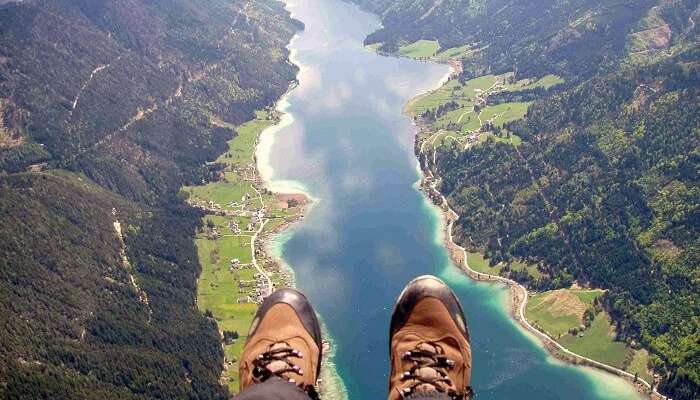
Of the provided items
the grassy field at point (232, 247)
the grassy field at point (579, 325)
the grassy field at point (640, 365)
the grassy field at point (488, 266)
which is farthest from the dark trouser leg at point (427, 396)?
the grassy field at point (488, 266)

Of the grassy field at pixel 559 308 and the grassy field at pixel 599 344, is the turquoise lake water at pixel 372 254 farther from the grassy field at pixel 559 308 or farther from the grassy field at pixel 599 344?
the grassy field at pixel 559 308

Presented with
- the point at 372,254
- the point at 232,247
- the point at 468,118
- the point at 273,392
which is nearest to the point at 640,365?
the point at 372,254

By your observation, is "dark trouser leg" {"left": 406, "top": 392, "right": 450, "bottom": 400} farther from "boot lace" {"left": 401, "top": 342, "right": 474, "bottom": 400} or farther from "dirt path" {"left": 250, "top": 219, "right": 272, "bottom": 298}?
"dirt path" {"left": 250, "top": 219, "right": 272, "bottom": 298}

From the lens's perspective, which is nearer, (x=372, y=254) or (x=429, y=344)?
(x=429, y=344)

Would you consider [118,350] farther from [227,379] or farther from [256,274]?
[256,274]

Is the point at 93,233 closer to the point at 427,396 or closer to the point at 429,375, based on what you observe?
the point at 429,375

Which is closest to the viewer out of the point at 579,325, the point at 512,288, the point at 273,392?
the point at 273,392
